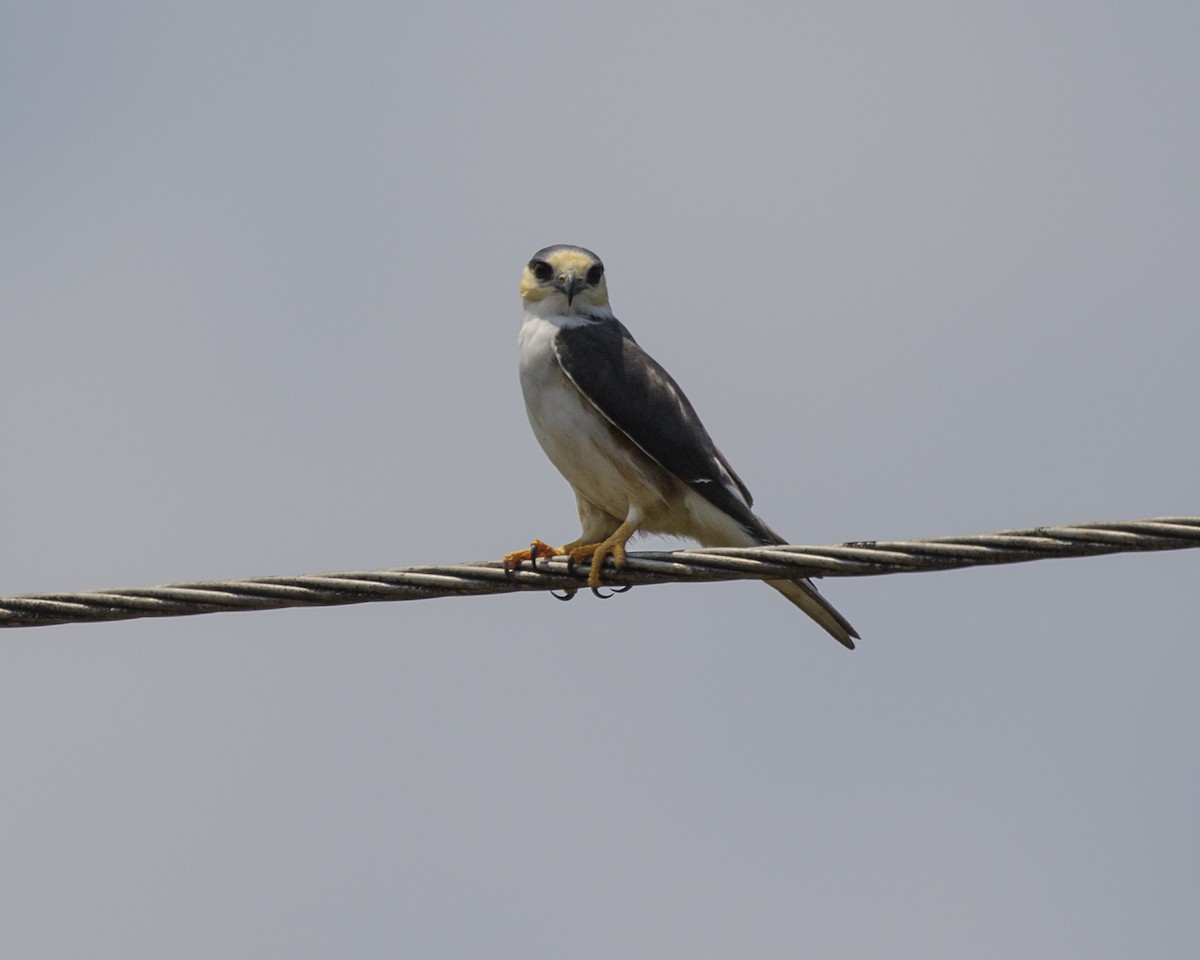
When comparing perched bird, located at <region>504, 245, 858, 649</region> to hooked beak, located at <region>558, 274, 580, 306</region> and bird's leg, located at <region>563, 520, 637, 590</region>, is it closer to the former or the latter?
hooked beak, located at <region>558, 274, 580, 306</region>

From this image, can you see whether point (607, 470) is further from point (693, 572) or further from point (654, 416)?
point (693, 572)

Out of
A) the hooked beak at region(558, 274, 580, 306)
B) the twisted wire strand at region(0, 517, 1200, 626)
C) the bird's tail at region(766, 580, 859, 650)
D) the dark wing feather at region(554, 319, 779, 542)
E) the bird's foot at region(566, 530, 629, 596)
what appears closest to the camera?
the twisted wire strand at region(0, 517, 1200, 626)

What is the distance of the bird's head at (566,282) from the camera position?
27.2ft

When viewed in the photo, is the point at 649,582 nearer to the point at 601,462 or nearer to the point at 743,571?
the point at 743,571

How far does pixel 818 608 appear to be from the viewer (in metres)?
7.13

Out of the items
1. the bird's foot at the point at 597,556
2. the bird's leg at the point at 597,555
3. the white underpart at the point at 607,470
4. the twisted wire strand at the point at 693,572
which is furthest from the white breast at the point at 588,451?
the twisted wire strand at the point at 693,572

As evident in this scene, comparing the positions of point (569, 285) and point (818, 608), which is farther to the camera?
point (569, 285)

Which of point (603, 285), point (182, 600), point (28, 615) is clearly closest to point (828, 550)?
point (182, 600)

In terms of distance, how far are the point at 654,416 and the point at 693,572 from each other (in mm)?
2087

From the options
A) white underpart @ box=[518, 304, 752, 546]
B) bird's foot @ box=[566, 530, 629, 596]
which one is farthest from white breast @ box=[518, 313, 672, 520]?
bird's foot @ box=[566, 530, 629, 596]

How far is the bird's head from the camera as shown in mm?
8289

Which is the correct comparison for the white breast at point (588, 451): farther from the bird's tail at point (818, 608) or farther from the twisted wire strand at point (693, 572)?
the twisted wire strand at point (693, 572)

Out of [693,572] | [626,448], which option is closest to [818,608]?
[626,448]

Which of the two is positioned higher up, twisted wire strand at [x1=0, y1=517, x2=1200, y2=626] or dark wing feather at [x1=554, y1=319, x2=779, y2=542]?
dark wing feather at [x1=554, y1=319, x2=779, y2=542]
